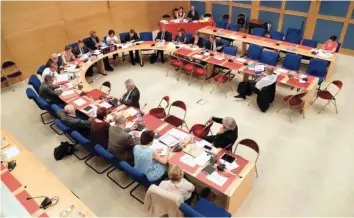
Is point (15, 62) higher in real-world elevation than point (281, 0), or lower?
lower

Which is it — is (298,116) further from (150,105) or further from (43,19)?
(43,19)

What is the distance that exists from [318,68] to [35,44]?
9.62m

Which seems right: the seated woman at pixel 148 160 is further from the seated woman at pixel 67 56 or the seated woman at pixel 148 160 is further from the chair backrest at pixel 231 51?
the chair backrest at pixel 231 51

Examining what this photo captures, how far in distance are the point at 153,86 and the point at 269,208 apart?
5.50 meters

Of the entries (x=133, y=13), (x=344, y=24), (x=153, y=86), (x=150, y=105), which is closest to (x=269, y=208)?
(x=150, y=105)

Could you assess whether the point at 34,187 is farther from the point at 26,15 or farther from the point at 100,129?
the point at 26,15

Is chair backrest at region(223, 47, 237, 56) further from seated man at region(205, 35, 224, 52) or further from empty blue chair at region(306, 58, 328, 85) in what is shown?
empty blue chair at region(306, 58, 328, 85)

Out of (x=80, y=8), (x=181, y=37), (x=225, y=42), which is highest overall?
(x=80, y=8)

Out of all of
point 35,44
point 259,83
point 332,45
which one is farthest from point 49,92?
point 332,45

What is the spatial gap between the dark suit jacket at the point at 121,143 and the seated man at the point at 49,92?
2704mm

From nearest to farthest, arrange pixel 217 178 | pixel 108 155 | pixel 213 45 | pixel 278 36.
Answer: pixel 217 178 < pixel 108 155 < pixel 213 45 < pixel 278 36

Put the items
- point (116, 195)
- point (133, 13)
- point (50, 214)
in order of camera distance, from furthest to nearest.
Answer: point (133, 13)
point (116, 195)
point (50, 214)

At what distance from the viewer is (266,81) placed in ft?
24.6

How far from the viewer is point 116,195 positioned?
5516mm
